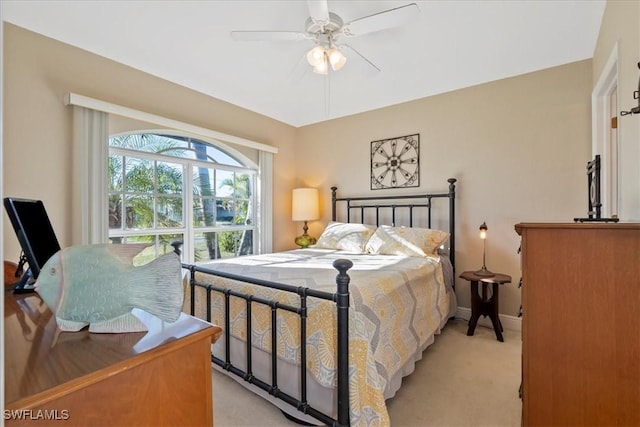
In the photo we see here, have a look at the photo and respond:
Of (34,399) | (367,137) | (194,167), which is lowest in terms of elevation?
(34,399)

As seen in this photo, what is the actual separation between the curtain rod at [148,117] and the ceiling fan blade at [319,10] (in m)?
1.75

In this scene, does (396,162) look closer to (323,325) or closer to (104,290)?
(323,325)

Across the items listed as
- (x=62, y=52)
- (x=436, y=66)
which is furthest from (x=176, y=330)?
(x=436, y=66)

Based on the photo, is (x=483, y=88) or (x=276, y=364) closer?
(x=276, y=364)

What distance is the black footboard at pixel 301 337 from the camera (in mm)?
1392

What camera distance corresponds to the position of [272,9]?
7.27 feet

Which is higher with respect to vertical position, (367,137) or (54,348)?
(367,137)

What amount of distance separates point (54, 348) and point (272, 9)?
2.36 meters

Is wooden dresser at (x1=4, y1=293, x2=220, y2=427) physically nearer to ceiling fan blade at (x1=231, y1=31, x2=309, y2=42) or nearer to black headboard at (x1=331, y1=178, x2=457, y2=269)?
ceiling fan blade at (x1=231, y1=31, x2=309, y2=42)

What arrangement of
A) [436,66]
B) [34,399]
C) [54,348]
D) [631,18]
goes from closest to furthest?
[34,399]
[54,348]
[631,18]
[436,66]

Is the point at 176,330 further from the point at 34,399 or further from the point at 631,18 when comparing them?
the point at 631,18

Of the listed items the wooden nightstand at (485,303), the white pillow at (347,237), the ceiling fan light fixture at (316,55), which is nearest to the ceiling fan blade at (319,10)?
the ceiling fan light fixture at (316,55)

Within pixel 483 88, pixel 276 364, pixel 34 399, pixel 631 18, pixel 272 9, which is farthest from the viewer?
pixel 483 88

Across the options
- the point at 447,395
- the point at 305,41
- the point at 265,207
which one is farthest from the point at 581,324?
the point at 265,207
